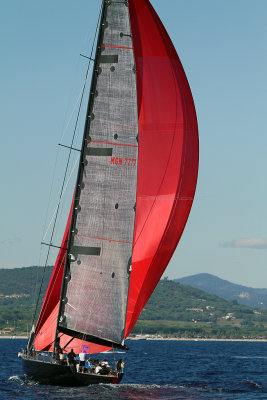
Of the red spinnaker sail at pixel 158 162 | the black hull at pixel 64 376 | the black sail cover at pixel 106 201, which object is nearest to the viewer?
the black hull at pixel 64 376

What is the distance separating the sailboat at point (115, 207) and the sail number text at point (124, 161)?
5 cm

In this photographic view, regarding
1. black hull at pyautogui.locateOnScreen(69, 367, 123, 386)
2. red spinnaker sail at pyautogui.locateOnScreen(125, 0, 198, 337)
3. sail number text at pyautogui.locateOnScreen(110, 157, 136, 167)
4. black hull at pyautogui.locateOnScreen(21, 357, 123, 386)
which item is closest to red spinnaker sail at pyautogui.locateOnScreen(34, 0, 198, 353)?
red spinnaker sail at pyautogui.locateOnScreen(125, 0, 198, 337)

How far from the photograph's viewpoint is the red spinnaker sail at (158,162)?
40281mm

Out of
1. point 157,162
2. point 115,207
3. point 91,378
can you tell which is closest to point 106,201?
point 115,207

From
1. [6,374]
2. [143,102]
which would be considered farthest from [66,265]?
[6,374]

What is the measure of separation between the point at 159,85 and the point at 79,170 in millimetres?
6104

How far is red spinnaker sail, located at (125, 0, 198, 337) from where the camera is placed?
40.3 metres

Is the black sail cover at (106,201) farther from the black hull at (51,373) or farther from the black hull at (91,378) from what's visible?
the black hull at (91,378)

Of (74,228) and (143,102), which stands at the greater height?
(143,102)

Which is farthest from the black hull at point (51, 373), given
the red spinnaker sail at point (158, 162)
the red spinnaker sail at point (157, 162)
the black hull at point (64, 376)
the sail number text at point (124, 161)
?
the sail number text at point (124, 161)

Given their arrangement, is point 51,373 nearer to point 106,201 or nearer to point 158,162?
point 106,201

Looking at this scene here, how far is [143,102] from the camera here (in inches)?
1602

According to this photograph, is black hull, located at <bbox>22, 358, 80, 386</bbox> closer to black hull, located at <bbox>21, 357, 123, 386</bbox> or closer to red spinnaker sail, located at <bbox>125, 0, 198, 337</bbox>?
black hull, located at <bbox>21, 357, 123, 386</bbox>

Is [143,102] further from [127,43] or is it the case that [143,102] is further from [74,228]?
[74,228]
